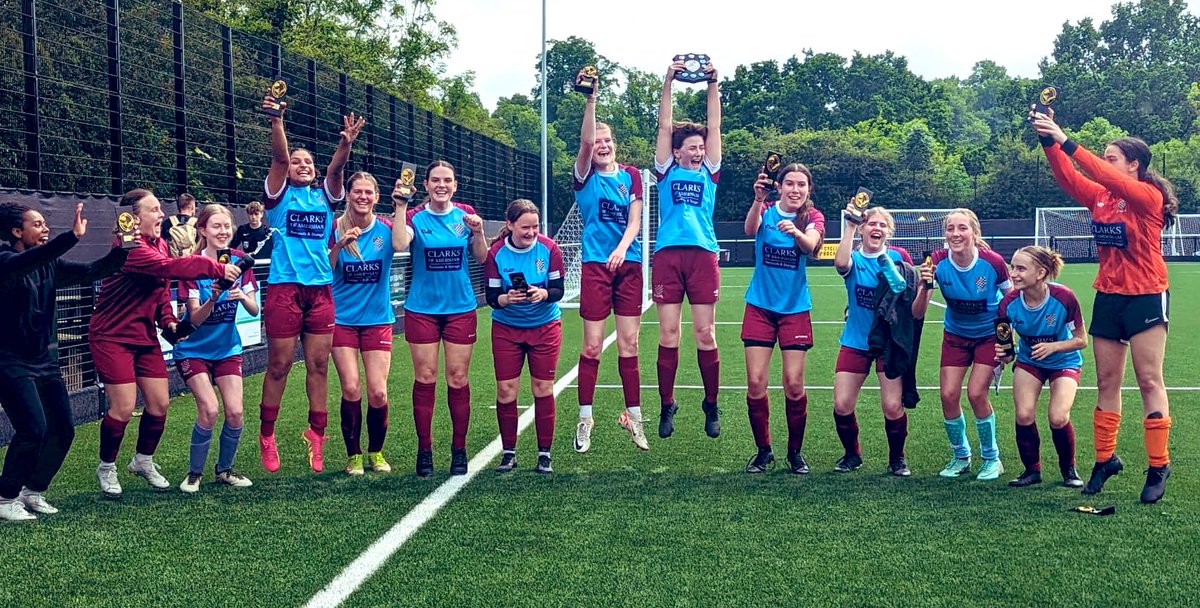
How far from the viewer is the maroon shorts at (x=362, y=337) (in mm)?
7371

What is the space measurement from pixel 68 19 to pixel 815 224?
713 cm

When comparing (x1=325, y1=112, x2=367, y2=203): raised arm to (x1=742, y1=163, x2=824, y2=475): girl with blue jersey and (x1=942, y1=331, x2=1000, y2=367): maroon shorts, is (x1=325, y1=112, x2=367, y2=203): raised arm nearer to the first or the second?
(x1=742, y1=163, x2=824, y2=475): girl with blue jersey

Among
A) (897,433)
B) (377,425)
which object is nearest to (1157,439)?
(897,433)

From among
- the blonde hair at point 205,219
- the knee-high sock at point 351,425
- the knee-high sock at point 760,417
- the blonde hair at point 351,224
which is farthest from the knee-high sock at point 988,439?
the blonde hair at point 205,219

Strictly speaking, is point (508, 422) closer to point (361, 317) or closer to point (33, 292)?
point (361, 317)

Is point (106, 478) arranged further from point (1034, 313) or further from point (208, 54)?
point (208, 54)

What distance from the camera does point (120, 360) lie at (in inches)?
257

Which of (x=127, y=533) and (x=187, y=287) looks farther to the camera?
(x=187, y=287)

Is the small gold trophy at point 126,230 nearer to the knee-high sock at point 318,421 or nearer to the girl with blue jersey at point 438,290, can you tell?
the girl with blue jersey at point 438,290

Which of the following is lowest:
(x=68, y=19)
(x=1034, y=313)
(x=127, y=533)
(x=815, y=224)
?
(x=127, y=533)

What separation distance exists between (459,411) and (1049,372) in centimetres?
366

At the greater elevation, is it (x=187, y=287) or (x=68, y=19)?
(x=68, y=19)

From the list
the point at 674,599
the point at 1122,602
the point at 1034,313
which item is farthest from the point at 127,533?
the point at 1034,313

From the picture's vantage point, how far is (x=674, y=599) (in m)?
4.69
